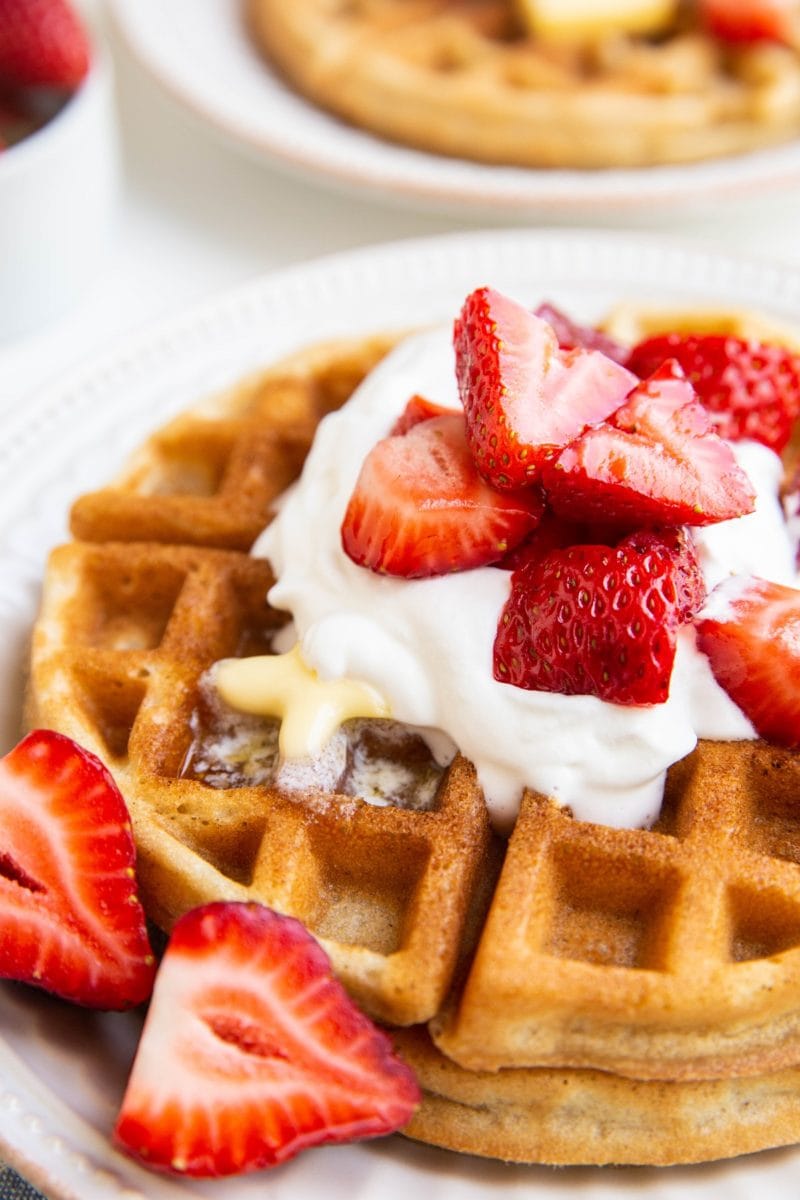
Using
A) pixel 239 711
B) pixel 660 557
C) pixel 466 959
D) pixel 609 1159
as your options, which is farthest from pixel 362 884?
pixel 660 557

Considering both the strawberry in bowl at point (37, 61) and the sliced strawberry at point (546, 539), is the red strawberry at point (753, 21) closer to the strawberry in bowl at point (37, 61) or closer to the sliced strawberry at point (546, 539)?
the strawberry in bowl at point (37, 61)

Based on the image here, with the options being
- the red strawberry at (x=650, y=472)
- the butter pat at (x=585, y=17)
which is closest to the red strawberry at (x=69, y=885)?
the red strawberry at (x=650, y=472)

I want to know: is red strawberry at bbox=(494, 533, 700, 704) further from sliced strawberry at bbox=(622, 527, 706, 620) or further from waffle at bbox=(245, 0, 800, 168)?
waffle at bbox=(245, 0, 800, 168)

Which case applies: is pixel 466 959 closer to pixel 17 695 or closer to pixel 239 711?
pixel 239 711

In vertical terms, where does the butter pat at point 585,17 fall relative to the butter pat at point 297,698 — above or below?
below

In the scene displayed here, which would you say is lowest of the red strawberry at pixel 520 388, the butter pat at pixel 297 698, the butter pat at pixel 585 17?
the butter pat at pixel 585 17

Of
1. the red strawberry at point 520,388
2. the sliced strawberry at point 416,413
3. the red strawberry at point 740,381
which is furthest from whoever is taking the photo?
the red strawberry at point 740,381
